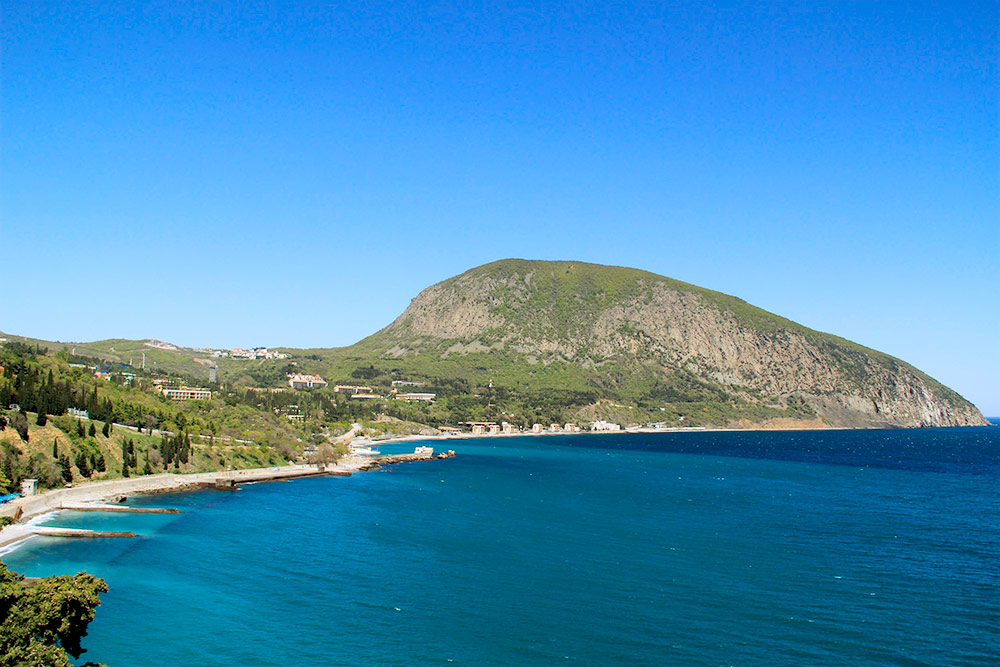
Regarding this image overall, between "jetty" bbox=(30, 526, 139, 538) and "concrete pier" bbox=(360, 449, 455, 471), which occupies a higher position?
"jetty" bbox=(30, 526, 139, 538)

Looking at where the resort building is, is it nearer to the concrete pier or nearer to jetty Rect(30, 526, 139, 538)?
the concrete pier

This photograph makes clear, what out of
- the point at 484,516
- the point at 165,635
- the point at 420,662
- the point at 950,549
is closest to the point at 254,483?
the point at 484,516

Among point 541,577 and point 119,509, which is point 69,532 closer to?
point 119,509

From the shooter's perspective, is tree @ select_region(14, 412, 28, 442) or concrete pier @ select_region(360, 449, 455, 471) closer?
tree @ select_region(14, 412, 28, 442)

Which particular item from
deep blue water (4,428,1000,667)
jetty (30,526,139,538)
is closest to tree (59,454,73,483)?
deep blue water (4,428,1000,667)

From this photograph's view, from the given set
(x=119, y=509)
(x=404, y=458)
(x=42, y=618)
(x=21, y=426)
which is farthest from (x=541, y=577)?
(x=404, y=458)

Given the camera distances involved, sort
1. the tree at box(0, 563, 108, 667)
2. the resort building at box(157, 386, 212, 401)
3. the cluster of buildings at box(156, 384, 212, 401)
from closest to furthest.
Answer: the tree at box(0, 563, 108, 667), the resort building at box(157, 386, 212, 401), the cluster of buildings at box(156, 384, 212, 401)

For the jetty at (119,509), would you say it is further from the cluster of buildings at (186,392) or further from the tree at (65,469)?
the cluster of buildings at (186,392)
